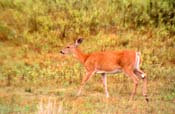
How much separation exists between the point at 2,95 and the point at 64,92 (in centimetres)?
144

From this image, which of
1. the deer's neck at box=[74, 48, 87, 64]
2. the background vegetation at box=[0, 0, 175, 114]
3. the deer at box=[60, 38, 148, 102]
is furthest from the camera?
the deer's neck at box=[74, 48, 87, 64]

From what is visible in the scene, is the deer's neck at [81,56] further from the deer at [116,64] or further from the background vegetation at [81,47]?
the background vegetation at [81,47]

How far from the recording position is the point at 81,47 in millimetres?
19562

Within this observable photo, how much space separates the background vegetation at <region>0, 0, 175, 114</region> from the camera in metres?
13.6

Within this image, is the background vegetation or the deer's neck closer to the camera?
the background vegetation

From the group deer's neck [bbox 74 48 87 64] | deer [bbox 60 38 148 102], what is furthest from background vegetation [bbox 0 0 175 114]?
deer's neck [bbox 74 48 87 64]

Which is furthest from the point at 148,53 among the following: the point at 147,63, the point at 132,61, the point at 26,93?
the point at 26,93

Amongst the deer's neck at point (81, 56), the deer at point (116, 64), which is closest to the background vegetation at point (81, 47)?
the deer at point (116, 64)

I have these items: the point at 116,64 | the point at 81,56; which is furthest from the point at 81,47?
the point at 116,64

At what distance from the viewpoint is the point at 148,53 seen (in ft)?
61.2

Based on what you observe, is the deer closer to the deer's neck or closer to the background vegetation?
the deer's neck

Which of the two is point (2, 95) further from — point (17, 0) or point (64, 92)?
point (17, 0)

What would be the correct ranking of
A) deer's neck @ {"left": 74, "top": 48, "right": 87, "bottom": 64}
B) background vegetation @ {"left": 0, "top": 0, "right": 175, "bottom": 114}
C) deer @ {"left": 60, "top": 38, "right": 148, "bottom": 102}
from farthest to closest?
deer's neck @ {"left": 74, "top": 48, "right": 87, "bottom": 64}
deer @ {"left": 60, "top": 38, "right": 148, "bottom": 102}
background vegetation @ {"left": 0, "top": 0, "right": 175, "bottom": 114}

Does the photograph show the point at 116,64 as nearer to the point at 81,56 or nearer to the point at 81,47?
the point at 81,56
